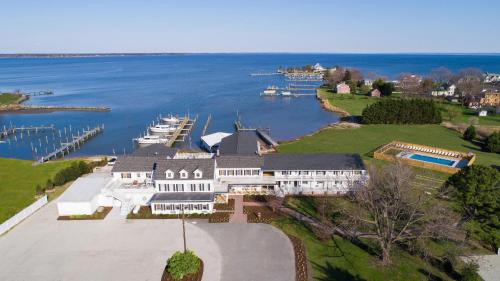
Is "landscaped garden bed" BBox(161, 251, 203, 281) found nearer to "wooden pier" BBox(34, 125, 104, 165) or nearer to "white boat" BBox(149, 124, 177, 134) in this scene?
"wooden pier" BBox(34, 125, 104, 165)

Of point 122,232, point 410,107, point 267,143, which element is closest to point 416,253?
point 122,232

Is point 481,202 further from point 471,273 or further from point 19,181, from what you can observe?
point 19,181

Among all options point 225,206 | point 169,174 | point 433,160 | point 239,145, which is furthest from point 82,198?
point 433,160

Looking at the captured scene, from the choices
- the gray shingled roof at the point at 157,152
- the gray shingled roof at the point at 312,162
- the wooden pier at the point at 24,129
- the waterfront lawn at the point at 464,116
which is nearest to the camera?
the gray shingled roof at the point at 312,162

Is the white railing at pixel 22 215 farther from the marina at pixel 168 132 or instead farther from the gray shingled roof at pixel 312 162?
the marina at pixel 168 132

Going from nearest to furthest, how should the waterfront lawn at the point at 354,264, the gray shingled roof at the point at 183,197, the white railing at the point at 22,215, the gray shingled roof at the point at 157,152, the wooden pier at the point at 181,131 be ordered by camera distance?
the waterfront lawn at the point at 354,264 < the white railing at the point at 22,215 < the gray shingled roof at the point at 183,197 < the gray shingled roof at the point at 157,152 < the wooden pier at the point at 181,131

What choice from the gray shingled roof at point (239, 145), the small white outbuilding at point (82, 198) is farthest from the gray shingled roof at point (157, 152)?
the gray shingled roof at point (239, 145)

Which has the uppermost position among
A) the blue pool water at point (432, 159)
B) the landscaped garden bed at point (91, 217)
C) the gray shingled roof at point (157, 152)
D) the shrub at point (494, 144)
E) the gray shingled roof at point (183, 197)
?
the gray shingled roof at point (157, 152)
